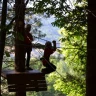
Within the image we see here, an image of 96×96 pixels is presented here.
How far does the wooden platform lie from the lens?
6234mm

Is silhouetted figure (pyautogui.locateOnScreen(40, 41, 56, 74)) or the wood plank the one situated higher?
silhouetted figure (pyautogui.locateOnScreen(40, 41, 56, 74))

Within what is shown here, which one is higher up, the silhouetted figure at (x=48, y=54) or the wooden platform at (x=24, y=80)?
the silhouetted figure at (x=48, y=54)

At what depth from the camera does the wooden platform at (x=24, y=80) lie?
245 inches

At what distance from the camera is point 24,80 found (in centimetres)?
633
